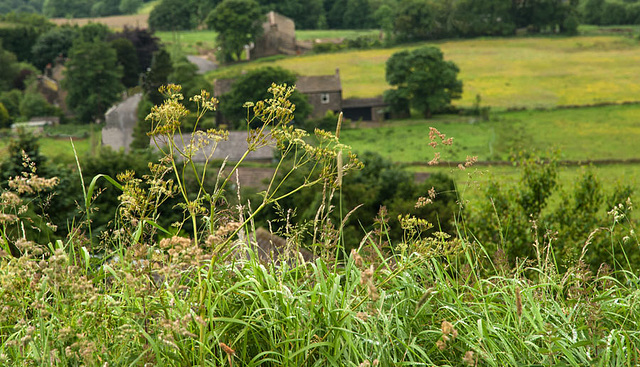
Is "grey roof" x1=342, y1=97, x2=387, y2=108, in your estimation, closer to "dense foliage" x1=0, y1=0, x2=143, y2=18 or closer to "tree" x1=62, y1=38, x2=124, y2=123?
"tree" x1=62, y1=38, x2=124, y2=123

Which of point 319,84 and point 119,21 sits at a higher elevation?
point 119,21

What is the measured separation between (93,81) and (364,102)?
36.5 m

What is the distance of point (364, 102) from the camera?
3086 inches

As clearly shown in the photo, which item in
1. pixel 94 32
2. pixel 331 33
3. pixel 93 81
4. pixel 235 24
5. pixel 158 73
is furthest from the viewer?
pixel 331 33

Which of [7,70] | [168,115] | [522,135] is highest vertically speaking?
[168,115]

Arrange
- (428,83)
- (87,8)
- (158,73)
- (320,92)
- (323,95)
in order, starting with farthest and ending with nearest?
(87,8), (323,95), (320,92), (428,83), (158,73)

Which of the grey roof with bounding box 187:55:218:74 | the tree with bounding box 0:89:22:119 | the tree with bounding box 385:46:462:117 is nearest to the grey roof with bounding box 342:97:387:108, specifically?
Answer: the tree with bounding box 385:46:462:117

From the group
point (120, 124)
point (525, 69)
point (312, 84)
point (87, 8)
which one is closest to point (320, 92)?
point (312, 84)

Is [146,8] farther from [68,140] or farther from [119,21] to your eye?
[68,140]

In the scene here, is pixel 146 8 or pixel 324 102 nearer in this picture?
pixel 324 102

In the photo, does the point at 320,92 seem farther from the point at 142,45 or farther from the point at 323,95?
the point at 142,45

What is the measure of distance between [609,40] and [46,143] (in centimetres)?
7891

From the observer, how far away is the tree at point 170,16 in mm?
117875

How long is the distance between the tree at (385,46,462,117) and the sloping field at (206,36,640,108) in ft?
7.37
